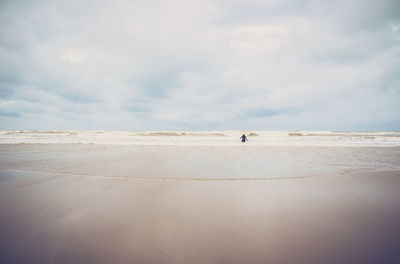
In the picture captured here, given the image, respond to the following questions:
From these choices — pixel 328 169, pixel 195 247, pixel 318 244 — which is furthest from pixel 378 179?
pixel 195 247

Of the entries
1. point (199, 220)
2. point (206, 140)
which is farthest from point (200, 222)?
point (206, 140)

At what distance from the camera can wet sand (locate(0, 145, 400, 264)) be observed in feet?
7.62

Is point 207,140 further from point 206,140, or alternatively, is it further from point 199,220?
point 199,220

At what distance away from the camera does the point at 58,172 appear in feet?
22.3

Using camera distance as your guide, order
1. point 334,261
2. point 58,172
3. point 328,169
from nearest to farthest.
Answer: point 334,261 < point 58,172 < point 328,169

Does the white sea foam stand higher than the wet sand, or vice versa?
the white sea foam

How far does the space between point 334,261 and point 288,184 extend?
3306mm

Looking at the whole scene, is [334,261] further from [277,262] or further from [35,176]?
[35,176]

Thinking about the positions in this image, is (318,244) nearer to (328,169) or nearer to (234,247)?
(234,247)

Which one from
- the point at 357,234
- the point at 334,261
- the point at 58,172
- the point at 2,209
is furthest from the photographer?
the point at 58,172

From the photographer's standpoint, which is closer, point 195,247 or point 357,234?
point 195,247

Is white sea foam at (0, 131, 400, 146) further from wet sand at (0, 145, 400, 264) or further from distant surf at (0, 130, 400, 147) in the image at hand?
wet sand at (0, 145, 400, 264)

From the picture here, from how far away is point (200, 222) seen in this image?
311cm

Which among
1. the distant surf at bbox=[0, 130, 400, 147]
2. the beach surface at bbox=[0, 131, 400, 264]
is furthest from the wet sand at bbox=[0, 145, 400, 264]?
the distant surf at bbox=[0, 130, 400, 147]
